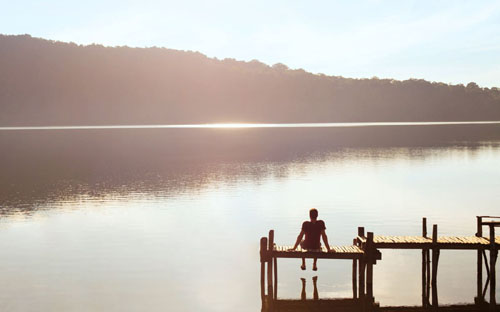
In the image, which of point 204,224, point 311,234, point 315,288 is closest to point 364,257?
point 311,234

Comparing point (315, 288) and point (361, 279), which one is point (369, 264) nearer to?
point (361, 279)

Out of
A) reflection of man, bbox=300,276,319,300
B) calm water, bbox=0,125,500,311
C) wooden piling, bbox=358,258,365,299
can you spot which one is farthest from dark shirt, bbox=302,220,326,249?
calm water, bbox=0,125,500,311

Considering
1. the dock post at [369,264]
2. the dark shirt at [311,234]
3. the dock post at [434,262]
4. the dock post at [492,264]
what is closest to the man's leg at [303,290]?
the dark shirt at [311,234]

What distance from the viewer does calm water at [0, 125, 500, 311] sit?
29.0 meters

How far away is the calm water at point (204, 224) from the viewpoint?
95.1ft

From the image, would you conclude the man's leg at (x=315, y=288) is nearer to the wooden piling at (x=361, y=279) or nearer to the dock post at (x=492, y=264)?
the wooden piling at (x=361, y=279)

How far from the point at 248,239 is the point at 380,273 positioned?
12632 mm

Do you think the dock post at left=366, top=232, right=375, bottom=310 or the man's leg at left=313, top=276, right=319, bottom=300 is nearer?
the dock post at left=366, top=232, right=375, bottom=310

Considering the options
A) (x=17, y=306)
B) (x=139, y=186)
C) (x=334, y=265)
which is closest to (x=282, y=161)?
(x=139, y=186)

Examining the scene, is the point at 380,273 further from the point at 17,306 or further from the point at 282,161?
the point at 282,161

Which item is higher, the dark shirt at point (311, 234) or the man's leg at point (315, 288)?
the dark shirt at point (311, 234)

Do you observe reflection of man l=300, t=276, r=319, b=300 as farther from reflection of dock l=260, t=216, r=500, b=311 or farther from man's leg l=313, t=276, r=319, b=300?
reflection of dock l=260, t=216, r=500, b=311

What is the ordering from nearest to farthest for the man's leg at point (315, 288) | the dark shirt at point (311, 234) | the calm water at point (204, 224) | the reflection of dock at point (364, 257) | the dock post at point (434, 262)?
the reflection of dock at point (364, 257) → the dark shirt at point (311, 234) → the dock post at point (434, 262) → the man's leg at point (315, 288) → the calm water at point (204, 224)

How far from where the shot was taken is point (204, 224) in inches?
1871
